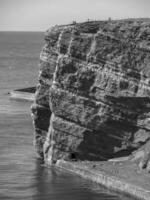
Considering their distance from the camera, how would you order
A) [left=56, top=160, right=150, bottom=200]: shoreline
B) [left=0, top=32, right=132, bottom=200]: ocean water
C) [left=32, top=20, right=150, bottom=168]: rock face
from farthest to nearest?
1. [left=32, top=20, right=150, bottom=168]: rock face
2. [left=0, top=32, right=132, bottom=200]: ocean water
3. [left=56, top=160, right=150, bottom=200]: shoreline

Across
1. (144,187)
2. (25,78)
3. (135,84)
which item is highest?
(135,84)

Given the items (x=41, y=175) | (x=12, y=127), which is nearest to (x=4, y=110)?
(x=12, y=127)

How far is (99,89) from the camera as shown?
6391 centimetres

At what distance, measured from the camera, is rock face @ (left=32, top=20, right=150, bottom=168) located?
206ft

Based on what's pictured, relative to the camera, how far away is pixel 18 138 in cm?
7938

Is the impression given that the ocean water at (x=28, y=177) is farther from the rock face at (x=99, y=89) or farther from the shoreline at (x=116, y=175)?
the rock face at (x=99, y=89)

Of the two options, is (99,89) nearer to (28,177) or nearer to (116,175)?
(116,175)

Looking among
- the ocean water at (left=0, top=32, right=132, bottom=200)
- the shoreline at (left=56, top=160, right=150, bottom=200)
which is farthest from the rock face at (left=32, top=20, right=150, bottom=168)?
the ocean water at (left=0, top=32, right=132, bottom=200)

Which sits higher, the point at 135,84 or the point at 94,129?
the point at 135,84

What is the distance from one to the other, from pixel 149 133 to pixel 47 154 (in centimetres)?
1012

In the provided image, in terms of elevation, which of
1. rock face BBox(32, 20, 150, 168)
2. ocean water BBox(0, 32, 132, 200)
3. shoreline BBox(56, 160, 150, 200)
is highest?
rock face BBox(32, 20, 150, 168)

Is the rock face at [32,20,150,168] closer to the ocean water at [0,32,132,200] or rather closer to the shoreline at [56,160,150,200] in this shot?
the shoreline at [56,160,150,200]

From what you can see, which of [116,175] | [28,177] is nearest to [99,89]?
[116,175]

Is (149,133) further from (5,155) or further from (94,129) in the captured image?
(5,155)
